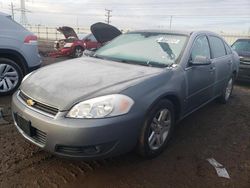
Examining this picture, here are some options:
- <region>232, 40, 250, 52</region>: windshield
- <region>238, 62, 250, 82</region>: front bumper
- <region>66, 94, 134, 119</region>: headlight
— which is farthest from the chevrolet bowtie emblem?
<region>232, 40, 250, 52</region>: windshield

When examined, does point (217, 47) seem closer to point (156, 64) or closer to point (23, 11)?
point (156, 64)

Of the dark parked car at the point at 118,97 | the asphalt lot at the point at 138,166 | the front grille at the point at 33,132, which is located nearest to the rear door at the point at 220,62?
the dark parked car at the point at 118,97

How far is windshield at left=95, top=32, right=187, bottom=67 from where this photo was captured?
3768 mm

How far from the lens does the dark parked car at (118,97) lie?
2629 mm

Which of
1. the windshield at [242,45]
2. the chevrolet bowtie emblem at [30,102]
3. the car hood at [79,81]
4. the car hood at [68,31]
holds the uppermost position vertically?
the car hood at [79,81]

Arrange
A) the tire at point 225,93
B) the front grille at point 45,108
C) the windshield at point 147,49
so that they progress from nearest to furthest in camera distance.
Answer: the front grille at point 45,108 < the windshield at point 147,49 < the tire at point 225,93

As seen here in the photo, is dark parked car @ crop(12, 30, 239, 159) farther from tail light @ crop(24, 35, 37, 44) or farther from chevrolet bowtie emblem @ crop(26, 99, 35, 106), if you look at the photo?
tail light @ crop(24, 35, 37, 44)

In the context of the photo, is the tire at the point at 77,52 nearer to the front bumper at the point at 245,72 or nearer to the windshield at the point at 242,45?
the windshield at the point at 242,45

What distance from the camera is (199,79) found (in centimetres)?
409

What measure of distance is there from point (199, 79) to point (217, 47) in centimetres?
136

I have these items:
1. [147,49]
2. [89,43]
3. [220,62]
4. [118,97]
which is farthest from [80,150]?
[89,43]

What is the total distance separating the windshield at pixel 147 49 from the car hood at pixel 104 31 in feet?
21.3

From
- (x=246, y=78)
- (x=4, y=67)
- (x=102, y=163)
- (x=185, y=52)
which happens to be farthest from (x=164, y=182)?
(x=246, y=78)

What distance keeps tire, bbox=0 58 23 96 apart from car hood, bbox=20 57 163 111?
80.8 inches
